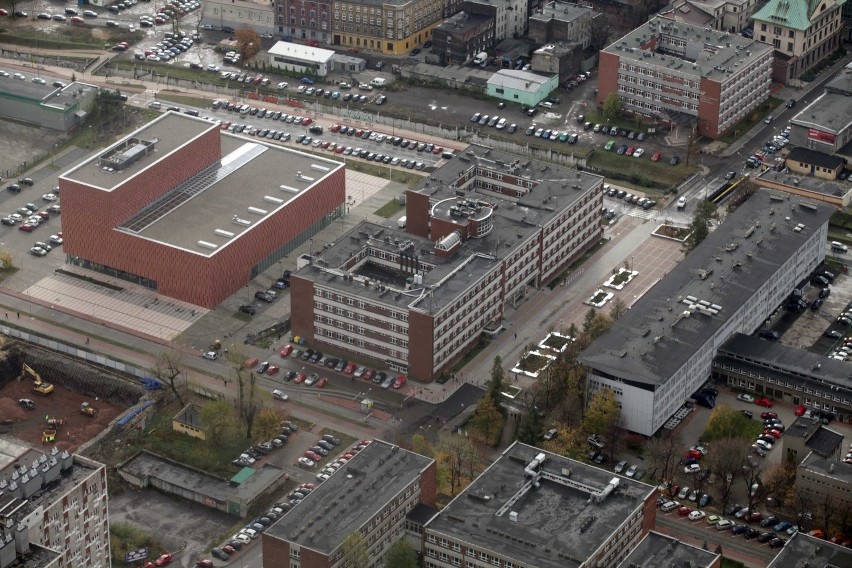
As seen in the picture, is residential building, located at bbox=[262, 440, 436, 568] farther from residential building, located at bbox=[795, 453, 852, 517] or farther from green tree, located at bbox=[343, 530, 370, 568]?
residential building, located at bbox=[795, 453, 852, 517]

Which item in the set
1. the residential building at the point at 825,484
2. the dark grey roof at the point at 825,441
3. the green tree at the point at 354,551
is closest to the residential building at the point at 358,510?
the green tree at the point at 354,551

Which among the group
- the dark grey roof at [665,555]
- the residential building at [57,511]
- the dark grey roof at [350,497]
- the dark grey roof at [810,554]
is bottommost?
the dark grey roof at [810,554]

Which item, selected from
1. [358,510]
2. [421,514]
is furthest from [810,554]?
[358,510]

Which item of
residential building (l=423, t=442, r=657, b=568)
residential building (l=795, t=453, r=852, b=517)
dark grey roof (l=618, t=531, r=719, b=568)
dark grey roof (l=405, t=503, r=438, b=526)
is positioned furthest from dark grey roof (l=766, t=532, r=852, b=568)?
dark grey roof (l=405, t=503, r=438, b=526)

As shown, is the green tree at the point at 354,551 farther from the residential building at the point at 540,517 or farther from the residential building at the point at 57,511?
the residential building at the point at 57,511

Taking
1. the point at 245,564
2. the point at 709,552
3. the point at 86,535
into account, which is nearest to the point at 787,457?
the point at 709,552

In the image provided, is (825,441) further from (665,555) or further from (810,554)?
(665,555)

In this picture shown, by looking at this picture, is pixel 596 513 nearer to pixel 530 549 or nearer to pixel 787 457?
pixel 530 549
